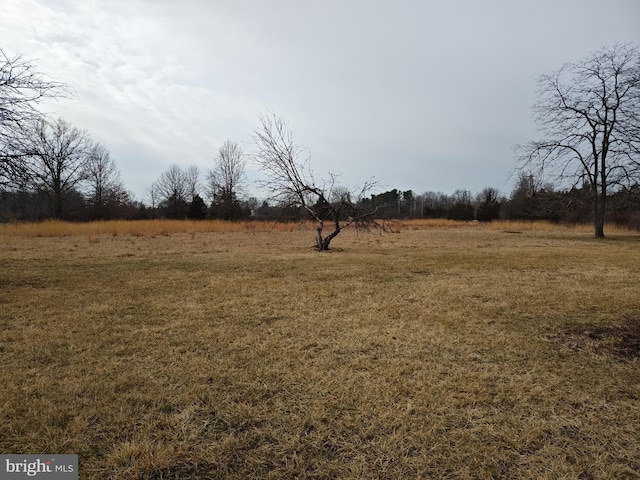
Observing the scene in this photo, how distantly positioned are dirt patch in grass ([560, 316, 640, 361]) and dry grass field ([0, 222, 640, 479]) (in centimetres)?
3

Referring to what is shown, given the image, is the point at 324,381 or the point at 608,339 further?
the point at 608,339

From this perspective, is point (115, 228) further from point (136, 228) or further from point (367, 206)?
point (367, 206)

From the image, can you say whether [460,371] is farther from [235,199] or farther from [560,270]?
[235,199]

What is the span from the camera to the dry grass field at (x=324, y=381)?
1.89 meters

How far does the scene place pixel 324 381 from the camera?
2.74m

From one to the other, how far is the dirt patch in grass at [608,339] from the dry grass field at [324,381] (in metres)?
0.03

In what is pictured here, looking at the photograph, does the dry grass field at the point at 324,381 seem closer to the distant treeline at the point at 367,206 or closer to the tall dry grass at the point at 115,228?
the distant treeline at the point at 367,206

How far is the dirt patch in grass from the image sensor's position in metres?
3.31

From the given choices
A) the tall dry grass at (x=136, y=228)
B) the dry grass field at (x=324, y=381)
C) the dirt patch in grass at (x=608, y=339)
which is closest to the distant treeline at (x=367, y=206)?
the tall dry grass at (x=136, y=228)

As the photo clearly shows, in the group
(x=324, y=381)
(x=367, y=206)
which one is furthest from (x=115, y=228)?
(x=324, y=381)

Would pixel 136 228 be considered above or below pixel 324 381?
above

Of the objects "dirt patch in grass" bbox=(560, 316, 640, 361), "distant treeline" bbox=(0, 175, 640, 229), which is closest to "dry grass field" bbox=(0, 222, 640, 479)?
"dirt patch in grass" bbox=(560, 316, 640, 361)

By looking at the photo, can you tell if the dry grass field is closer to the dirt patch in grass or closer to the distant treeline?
the dirt patch in grass

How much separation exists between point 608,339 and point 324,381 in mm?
3104
